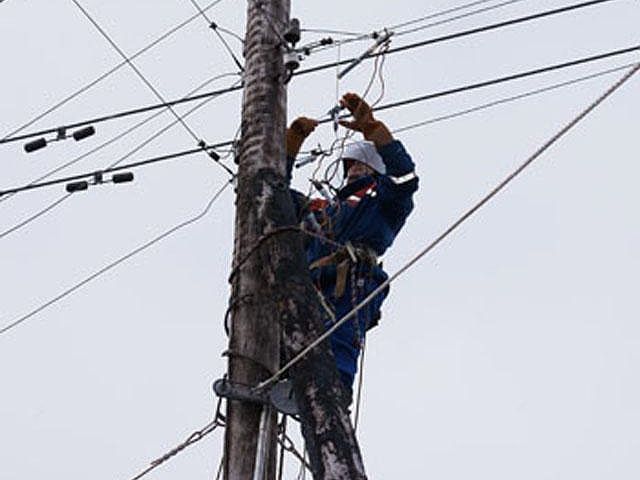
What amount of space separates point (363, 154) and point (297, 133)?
472 mm

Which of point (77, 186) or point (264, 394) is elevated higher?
point (77, 186)

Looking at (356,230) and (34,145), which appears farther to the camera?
(34,145)

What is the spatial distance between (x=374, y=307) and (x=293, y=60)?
123cm

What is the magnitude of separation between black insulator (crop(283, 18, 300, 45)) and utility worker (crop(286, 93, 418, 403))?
36 centimetres

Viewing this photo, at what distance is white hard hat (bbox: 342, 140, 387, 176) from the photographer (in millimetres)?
5738

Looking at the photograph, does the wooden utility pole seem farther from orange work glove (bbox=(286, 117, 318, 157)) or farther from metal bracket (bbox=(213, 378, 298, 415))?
orange work glove (bbox=(286, 117, 318, 157))

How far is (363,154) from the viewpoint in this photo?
227 inches

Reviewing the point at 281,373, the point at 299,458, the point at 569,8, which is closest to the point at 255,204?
the point at 281,373

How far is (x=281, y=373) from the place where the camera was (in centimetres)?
417

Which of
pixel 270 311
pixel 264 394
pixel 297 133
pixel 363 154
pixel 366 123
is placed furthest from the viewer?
pixel 363 154

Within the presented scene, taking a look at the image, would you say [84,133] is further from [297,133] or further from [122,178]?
[297,133]

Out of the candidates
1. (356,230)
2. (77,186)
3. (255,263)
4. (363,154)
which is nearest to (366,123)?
(356,230)

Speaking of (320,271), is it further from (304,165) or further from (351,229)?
(304,165)

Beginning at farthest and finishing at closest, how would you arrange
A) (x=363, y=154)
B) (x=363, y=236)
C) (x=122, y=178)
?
(x=122, y=178) < (x=363, y=154) < (x=363, y=236)
